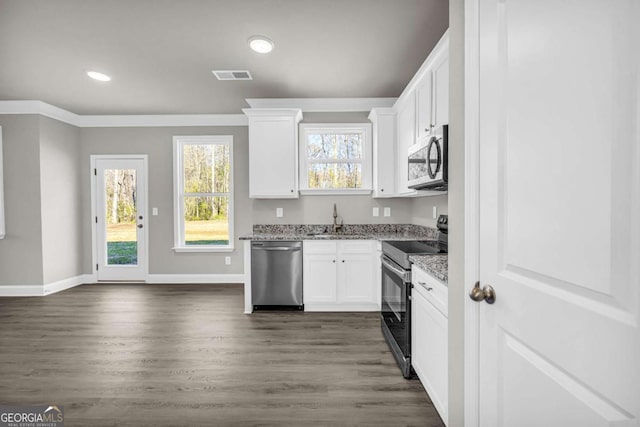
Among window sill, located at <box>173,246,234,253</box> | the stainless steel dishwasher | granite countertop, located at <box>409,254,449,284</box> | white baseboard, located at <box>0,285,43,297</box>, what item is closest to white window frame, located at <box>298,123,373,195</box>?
the stainless steel dishwasher

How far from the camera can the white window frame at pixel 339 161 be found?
404 centimetres

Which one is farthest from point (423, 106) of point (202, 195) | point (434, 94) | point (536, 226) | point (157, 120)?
point (157, 120)

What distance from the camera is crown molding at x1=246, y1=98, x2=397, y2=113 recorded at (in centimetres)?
398

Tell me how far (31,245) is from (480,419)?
5486 millimetres

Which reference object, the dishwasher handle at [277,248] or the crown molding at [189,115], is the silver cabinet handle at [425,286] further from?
the crown molding at [189,115]

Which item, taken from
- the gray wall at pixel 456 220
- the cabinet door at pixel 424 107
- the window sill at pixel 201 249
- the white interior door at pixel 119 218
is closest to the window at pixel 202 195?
the window sill at pixel 201 249

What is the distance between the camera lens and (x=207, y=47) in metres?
2.69

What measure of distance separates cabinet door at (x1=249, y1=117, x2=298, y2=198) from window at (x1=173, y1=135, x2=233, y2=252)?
3.86ft

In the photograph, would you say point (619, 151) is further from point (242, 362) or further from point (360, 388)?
point (242, 362)

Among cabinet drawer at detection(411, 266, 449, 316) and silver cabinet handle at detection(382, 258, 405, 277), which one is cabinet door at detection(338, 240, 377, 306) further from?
cabinet drawer at detection(411, 266, 449, 316)

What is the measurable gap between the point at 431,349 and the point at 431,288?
36 centimetres

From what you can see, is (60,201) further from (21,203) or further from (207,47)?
(207,47)

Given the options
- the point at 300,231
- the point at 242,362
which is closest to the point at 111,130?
the point at 300,231

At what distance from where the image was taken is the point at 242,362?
7.79 feet
